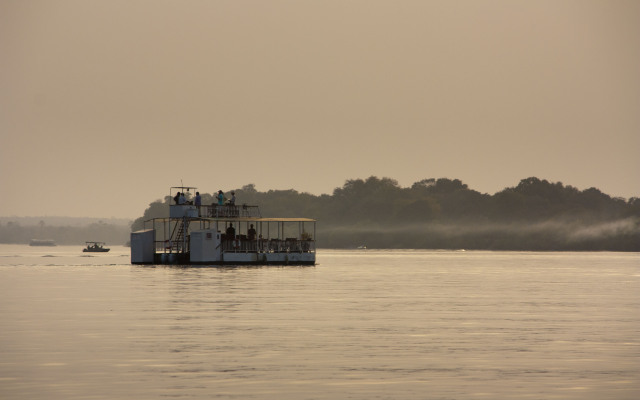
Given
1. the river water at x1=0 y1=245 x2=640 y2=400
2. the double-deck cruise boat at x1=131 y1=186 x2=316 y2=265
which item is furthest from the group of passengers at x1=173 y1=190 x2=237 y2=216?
the river water at x1=0 y1=245 x2=640 y2=400

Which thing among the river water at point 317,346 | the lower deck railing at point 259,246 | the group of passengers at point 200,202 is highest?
the group of passengers at point 200,202

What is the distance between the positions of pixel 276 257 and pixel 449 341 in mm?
82387

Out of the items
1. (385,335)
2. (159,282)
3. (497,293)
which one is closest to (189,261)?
(159,282)

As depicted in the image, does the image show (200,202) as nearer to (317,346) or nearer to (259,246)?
(259,246)

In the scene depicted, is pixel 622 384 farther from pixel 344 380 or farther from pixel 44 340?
pixel 44 340

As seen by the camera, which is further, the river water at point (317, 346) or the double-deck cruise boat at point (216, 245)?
the double-deck cruise boat at point (216, 245)

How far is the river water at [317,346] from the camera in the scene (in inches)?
968

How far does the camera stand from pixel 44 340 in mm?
34406

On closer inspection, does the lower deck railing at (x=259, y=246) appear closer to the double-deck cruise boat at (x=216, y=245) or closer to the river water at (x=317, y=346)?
the double-deck cruise boat at (x=216, y=245)

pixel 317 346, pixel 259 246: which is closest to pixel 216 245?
pixel 259 246

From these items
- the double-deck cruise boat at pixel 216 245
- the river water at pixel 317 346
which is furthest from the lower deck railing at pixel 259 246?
the river water at pixel 317 346

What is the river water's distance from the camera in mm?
24578

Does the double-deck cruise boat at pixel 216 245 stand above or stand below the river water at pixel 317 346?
above

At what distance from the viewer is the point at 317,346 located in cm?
3284
